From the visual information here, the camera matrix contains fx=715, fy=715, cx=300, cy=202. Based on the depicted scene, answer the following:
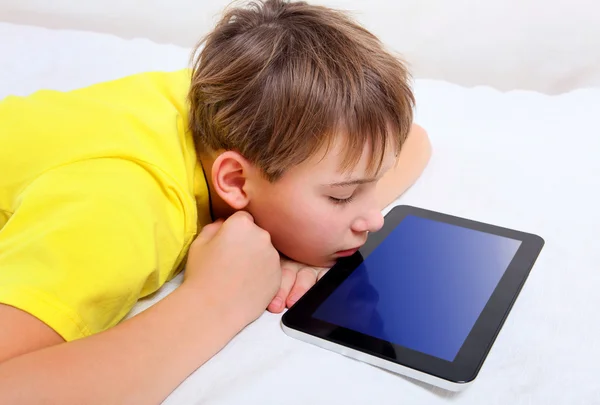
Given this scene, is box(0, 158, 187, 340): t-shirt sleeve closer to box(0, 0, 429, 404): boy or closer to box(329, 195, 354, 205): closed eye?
box(0, 0, 429, 404): boy

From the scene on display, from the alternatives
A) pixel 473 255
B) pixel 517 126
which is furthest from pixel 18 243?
pixel 517 126

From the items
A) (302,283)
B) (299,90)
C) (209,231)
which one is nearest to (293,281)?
(302,283)

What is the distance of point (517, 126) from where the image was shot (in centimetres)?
125

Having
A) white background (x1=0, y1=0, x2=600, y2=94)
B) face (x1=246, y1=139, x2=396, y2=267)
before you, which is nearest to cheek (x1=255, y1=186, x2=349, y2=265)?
face (x1=246, y1=139, x2=396, y2=267)

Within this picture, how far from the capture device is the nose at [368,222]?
2.62 ft

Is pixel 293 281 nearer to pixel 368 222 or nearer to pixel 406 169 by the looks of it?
pixel 368 222

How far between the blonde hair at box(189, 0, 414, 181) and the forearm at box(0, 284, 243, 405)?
191mm

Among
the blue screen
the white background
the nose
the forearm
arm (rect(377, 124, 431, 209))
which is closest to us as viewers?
the forearm

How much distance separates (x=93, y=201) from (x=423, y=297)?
1.15 ft

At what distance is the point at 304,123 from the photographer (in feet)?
2.48

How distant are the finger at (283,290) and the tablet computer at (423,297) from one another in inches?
1.1

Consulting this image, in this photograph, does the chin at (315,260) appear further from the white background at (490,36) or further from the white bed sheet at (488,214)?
the white background at (490,36)

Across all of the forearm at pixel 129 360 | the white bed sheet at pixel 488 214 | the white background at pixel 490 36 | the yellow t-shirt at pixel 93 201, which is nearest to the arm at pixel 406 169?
the white bed sheet at pixel 488 214

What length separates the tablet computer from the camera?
0.66 m
